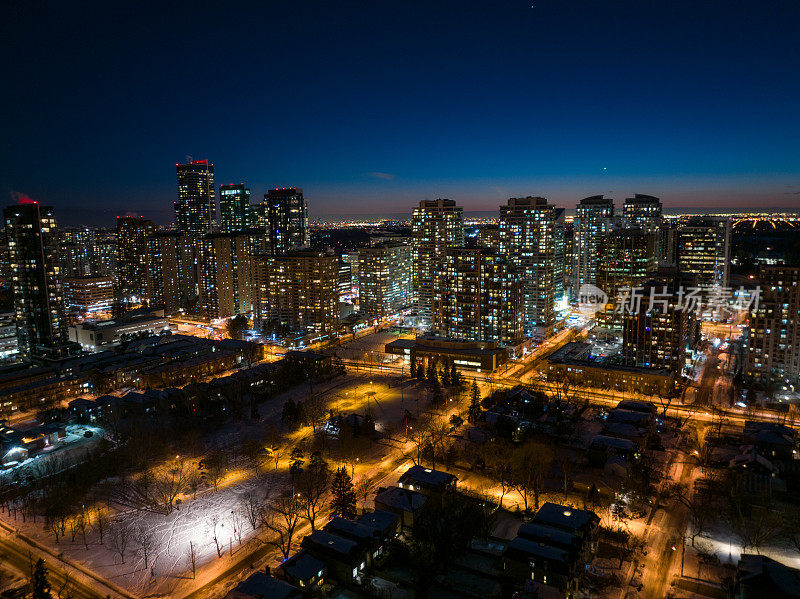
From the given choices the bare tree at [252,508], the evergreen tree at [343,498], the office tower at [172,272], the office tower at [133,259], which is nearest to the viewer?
the evergreen tree at [343,498]

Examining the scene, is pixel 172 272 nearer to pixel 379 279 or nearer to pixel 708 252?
pixel 379 279

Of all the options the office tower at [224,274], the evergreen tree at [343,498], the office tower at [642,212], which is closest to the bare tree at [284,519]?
the evergreen tree at [343,498]

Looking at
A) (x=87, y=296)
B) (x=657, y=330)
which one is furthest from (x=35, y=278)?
(x=657, y=330)

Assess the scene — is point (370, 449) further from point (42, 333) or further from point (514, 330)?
point (42, 333)

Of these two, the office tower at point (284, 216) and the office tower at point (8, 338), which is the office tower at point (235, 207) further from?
the office tower at point (8, 338)

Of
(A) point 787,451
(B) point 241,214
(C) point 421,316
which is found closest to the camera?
(A) point 787,451

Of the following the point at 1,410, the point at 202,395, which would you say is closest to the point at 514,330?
the point at 202,395

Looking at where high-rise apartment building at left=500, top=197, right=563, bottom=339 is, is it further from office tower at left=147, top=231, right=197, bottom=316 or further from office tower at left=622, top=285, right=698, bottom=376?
office tower at left=147, top=231, right=197, bottom=316
